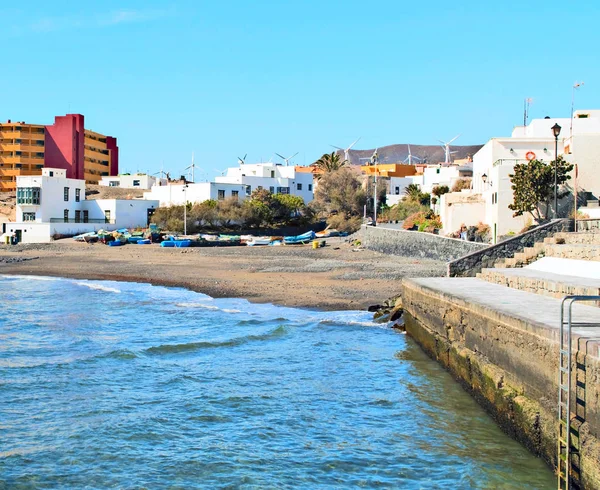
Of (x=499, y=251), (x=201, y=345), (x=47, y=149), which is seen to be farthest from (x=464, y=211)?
(x=47, y=149)

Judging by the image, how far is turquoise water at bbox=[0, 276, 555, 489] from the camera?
9.91 m

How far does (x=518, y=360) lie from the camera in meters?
10.5

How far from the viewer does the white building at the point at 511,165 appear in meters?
32.0

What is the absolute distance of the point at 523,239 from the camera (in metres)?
24.1

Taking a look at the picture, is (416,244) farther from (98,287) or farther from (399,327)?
(399,327)

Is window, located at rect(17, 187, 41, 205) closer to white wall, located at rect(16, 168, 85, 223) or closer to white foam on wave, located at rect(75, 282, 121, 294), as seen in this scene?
white wall, located at rect(16, 168, 85, 223)

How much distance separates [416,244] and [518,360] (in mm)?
29856

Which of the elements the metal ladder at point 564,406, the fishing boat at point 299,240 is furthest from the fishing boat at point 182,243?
the metal ladder at point 564,406

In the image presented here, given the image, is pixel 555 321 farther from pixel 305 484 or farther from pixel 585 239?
pixel 585 239

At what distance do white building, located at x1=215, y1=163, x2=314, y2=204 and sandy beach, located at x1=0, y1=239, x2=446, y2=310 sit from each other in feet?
94.8

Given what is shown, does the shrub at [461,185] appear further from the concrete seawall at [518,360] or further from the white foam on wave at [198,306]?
the concrete seawall at [518,360]

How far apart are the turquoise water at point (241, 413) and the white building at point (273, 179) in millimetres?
63533

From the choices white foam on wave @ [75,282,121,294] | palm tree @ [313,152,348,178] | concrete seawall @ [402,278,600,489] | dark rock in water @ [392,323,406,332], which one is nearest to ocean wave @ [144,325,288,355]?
dark rock in water @ [392,323,406,332]

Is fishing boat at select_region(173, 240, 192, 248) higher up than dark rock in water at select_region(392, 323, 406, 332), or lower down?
higher up
